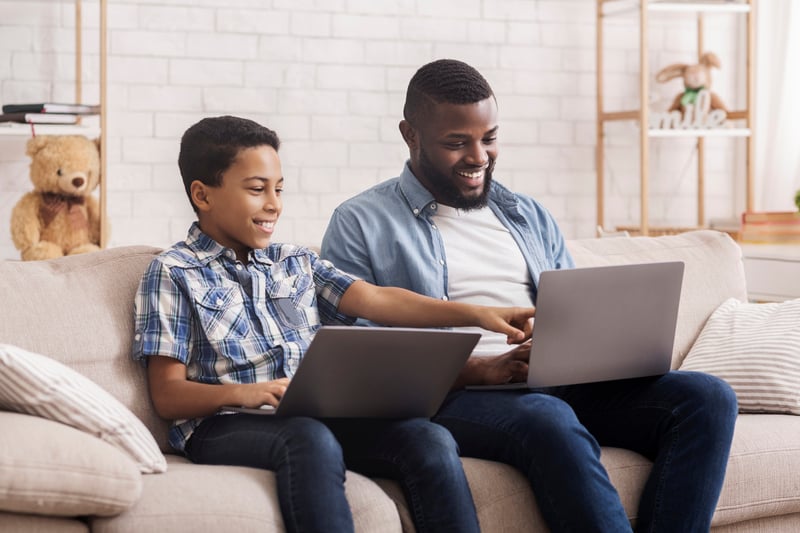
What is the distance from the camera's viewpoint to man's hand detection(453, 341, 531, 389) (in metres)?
2.00

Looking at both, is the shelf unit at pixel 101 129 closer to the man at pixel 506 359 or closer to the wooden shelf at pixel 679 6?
the man at pixel 506 359

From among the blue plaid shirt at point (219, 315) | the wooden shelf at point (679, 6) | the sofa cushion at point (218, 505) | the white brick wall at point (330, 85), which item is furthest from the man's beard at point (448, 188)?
the wooden shelf at point (679, 6)

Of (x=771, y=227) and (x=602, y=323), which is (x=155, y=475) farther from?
(x=771, y=227)

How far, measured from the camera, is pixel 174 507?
5.22ft

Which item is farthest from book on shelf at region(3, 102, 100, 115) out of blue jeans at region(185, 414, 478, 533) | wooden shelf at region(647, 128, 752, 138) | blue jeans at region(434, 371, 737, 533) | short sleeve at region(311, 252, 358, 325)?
wooden shelf at region(647, 128, 752, 138)

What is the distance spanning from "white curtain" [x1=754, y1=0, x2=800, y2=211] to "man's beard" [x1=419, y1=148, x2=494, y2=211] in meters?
2.23

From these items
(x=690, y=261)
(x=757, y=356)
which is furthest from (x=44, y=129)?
(x=757, y=356)

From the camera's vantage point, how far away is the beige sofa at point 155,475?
1553 mm

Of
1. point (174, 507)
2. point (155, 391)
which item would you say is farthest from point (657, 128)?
point (174, 507)

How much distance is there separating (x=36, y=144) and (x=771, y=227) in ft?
7.98

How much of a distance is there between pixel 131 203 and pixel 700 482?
2.35 m

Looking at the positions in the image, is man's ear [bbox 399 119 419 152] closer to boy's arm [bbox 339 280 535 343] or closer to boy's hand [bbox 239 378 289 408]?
boy's arm [bbox 339 280 535 343]

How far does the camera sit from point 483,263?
7.47ft

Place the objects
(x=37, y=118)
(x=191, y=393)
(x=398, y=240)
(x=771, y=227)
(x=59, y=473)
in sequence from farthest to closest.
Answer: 1. (x=771, y=227)
2. (x=37, y=118)
3. (x=398, y=240)
4. (x=191, y=393)
5. (x=59, y=473)
